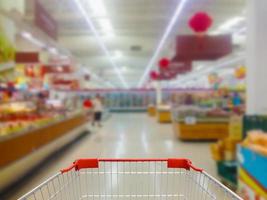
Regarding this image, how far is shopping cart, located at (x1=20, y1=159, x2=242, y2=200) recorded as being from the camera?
1688mm

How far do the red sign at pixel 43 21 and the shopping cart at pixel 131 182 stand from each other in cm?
520

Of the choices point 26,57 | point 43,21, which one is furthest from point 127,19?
point 43,21

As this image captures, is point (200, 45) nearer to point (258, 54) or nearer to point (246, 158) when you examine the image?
point (258, 54)

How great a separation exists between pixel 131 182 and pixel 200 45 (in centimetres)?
747

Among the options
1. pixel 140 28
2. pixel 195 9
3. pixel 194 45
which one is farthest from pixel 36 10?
pixel 140 28

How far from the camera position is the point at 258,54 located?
678cm

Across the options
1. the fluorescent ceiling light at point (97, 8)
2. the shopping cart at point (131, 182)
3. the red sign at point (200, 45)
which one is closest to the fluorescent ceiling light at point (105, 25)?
the fluorescent ceiling light at point (97, 8)

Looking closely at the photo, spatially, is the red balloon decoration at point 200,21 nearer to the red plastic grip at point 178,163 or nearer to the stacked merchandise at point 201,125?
the stacked merchandise at point 201,125

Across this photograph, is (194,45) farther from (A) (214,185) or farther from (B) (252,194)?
(A) (214,185)

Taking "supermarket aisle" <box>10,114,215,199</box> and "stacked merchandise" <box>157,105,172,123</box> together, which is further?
"stacked merchandise" <box>157,105,172,123</box>

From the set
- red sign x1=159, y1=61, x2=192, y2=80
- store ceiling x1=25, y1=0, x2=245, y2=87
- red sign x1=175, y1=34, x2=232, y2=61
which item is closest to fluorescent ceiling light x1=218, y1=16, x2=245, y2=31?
store ceiling x1=25, y1=0, x2=245, y2=87

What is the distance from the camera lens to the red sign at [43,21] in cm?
690

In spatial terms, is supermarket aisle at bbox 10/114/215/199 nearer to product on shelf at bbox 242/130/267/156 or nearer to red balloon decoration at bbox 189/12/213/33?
product on shelf at bbox 242/130/267/156

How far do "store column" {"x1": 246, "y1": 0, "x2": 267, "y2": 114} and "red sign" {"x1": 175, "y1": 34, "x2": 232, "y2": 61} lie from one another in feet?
7.64
